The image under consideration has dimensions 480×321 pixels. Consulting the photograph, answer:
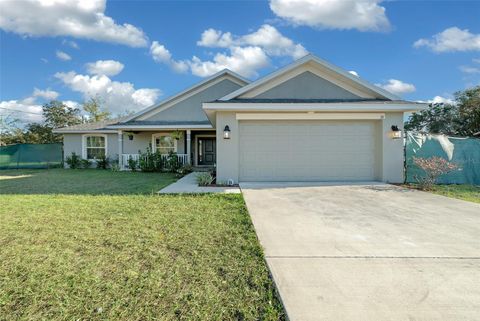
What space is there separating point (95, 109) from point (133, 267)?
40.9 metres

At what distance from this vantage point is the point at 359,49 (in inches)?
583

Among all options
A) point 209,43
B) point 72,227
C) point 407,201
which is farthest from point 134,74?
point 407,201

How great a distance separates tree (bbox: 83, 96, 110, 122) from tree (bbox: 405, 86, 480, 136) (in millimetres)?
41064

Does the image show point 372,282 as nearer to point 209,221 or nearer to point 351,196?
point 209,221

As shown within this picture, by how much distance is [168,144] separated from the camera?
1758cm

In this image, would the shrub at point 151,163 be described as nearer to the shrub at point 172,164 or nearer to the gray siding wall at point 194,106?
the shrub at point 172,164

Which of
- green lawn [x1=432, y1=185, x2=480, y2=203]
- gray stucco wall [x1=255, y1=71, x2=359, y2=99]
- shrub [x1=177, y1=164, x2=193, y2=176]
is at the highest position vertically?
gray stucco wall [x1=255, y1=71, x2=359, y2=99]

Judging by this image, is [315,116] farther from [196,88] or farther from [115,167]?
[115,167]

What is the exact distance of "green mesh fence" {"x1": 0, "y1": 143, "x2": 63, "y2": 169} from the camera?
1839 cm

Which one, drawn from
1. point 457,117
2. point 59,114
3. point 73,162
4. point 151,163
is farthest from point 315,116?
point 59,114

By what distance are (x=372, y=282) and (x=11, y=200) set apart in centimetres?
852

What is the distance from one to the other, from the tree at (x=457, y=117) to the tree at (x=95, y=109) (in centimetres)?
4106

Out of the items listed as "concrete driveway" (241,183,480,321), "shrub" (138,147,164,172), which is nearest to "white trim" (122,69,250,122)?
"shrub" (138,147,164,172)

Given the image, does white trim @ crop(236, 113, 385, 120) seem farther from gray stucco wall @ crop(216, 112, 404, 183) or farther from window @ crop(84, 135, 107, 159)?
window @ crop(84, 135, 107, 159)
